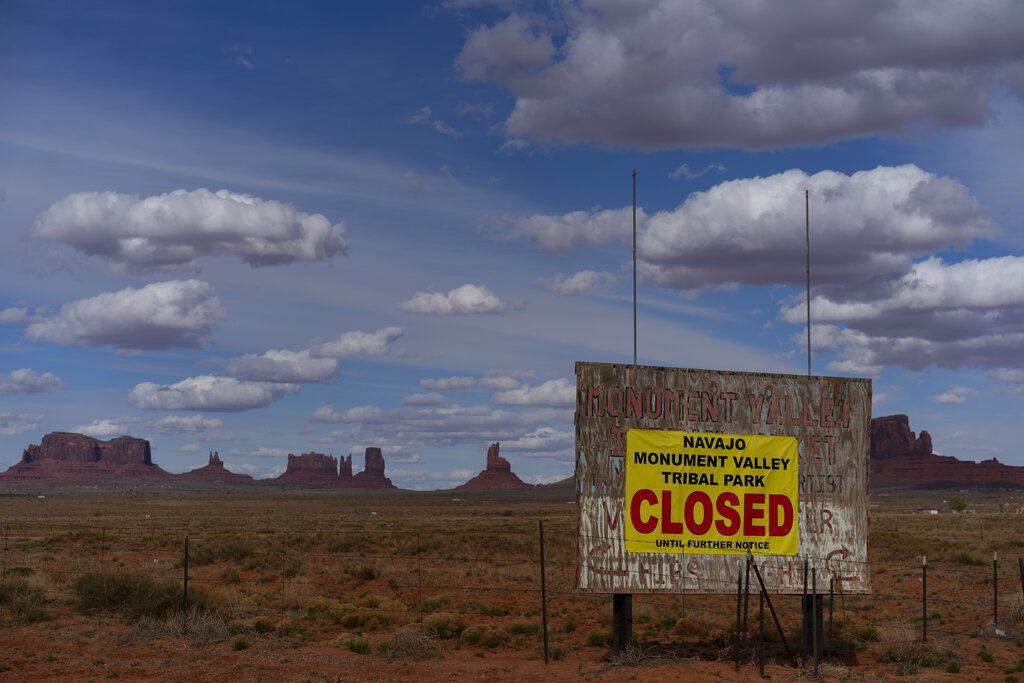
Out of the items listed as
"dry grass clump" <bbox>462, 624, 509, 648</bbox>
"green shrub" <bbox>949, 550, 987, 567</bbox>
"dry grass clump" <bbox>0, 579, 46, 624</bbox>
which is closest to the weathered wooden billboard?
"dry grass clump" <bbox>462, 624, 509, 648</bbox>

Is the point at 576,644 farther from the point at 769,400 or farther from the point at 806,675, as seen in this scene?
the point at 769,400

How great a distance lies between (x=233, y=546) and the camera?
3438 cm

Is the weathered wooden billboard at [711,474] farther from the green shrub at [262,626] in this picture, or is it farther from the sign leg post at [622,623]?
the green shrub at [262,626]

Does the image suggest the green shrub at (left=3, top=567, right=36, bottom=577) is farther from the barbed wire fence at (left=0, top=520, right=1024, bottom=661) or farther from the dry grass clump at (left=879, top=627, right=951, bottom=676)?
the dry grass clump at (left=879, top=627, right=951, bottom=676)

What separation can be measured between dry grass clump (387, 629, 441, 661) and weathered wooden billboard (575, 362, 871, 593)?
3.78m

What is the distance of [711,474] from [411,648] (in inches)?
253

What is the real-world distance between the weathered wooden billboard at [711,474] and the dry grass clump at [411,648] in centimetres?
378

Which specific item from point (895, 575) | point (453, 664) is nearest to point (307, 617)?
point (453, 664)

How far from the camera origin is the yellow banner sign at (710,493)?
14930mm

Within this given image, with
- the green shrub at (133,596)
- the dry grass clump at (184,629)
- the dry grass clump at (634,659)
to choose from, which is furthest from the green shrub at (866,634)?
the green shrub at (133,596)

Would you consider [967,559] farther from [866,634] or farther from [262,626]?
[262,626]

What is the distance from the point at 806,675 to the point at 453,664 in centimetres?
609

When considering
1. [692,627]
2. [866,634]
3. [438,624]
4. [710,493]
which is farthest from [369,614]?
[866,634]

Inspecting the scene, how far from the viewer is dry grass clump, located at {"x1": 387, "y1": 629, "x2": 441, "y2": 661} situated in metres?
16.2
